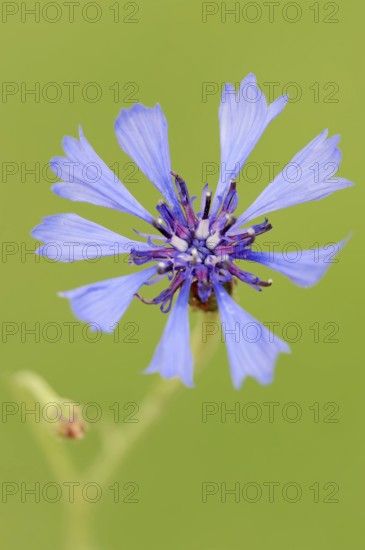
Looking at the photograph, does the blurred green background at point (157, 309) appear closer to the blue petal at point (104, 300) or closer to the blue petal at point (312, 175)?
the blue petal at point (104, 300)

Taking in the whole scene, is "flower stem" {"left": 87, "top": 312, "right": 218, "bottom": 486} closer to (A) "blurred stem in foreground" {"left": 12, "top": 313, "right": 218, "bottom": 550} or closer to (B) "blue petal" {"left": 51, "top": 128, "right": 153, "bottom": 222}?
(A) "blurred stem in foreground" {"left": 12, "top": 313, "right": 218, "bottom": 550}

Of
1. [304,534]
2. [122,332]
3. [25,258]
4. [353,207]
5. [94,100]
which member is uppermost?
[94,100]

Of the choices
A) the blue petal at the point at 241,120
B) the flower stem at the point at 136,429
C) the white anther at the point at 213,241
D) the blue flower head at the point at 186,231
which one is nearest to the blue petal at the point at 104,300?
the blue flower head at the point at 186,231

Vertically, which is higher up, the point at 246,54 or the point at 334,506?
the point at 246,54

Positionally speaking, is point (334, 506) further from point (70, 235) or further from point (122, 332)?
point (70, 235)

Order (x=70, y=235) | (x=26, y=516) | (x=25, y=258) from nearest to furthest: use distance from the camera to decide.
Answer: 1. (x=70, y=235)
2. (x=26, y=516)
3. (x=25, y=258)

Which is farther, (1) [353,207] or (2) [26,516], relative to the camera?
(1) [353,207]

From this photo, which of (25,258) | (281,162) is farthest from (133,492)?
(281,162)

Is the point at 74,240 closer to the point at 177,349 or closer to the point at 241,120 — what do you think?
the point at 177,349
